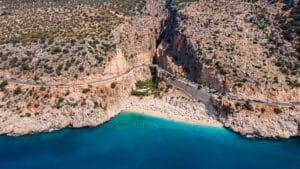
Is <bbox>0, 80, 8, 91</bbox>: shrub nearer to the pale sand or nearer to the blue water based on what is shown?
the blue water

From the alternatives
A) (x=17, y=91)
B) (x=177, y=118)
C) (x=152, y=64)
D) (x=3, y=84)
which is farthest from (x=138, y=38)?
(x=3, y=84)

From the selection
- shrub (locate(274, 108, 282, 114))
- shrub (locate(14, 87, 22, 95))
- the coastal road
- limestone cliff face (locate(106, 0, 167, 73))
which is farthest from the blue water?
limestone cliff face (locate(106, 0, 167, 73))

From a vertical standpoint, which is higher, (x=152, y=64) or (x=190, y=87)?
(x=152, y=64)

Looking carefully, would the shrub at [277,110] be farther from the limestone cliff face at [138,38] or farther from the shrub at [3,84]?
the shrub at [3,84]

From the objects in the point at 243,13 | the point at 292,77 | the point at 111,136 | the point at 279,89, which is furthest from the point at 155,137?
the point at 243,13

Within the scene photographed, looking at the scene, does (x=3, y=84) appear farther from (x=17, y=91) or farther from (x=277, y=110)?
(x=277, y=110)

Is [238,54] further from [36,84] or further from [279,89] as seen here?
[36,84]

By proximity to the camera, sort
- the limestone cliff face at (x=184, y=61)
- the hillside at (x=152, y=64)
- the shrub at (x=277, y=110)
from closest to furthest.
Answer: the shrub at (x=277, y=110)
the hillside at (x=152, y=64)
the limestone cliff face at (x=184, y=61)

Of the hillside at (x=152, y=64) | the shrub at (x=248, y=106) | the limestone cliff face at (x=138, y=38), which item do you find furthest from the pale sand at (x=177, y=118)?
the limestone cliff face at (x=138, y=38)
